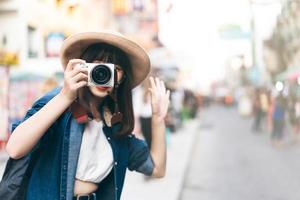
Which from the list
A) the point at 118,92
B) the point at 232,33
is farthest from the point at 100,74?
the point at 232,33

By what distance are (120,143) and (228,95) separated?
160 feet

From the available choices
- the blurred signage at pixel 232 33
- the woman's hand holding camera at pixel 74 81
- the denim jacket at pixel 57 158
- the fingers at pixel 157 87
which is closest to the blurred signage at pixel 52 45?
the blurred signage at pixel 232 33

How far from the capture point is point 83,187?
5.94 ft

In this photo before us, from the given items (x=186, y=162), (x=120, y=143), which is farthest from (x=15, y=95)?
(x=120, y=143)

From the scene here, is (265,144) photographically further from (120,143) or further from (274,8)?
(120,143)

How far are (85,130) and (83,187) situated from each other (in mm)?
180

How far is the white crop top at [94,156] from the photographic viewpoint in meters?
1.81

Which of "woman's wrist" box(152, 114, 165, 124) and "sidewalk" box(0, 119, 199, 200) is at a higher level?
"woman's wrist" box(152, 114, 165, 124)

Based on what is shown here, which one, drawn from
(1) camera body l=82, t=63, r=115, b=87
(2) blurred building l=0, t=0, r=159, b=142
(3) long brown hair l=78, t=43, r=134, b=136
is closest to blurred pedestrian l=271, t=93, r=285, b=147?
(2) blurred building l=0, t=0, r=159, b=142

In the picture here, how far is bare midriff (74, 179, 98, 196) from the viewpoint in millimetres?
1797

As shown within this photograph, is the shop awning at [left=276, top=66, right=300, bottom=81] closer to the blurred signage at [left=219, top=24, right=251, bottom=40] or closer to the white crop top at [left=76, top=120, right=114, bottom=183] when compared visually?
the blurred signage at [left=219, top=24, right=251, bottom=40]

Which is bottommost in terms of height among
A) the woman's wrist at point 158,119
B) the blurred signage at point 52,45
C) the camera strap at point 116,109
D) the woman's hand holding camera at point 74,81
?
the woman's wrist at point 158,119

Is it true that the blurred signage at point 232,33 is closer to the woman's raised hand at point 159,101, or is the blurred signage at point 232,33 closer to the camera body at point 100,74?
the woman's raised hand at point 159,101

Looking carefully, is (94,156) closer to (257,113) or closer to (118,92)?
(118,92)
